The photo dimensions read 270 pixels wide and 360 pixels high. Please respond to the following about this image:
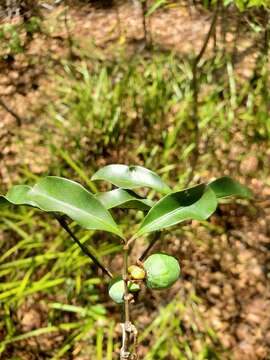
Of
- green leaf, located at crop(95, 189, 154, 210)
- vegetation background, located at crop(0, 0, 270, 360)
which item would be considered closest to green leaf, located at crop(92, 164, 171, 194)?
green leaf, located at crop(95, 189, 154, 210)

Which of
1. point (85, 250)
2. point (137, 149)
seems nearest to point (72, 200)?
point (85, 250)

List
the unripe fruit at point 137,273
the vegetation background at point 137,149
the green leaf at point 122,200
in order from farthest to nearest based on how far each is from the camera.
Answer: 1. the vegetation background at point 137,149
2. the green leaf at point 122,200
3. the unripe fruit at point 137,273

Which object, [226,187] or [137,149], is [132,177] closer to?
[226,187]

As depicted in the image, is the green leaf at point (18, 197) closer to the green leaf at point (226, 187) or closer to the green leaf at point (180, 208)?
the green leaf at point (180, 208)

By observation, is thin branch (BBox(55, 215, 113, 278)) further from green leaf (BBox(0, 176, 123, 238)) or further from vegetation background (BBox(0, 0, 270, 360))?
vegetation background (BBox(0, 0, 270, 360))

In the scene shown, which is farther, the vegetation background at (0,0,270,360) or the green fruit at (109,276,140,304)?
the vegetation background at (0,0,270,360)

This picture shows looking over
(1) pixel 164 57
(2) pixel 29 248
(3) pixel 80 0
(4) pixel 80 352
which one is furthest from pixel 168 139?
(3) pixel 80 0

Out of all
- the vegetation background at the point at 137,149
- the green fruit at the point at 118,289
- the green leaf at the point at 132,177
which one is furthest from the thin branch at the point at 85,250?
the vegetation background at the point at 137,149
